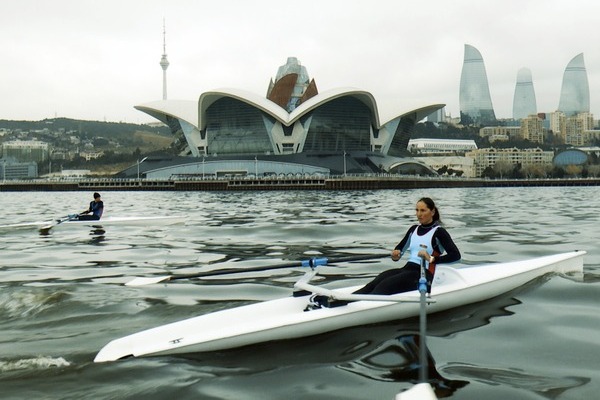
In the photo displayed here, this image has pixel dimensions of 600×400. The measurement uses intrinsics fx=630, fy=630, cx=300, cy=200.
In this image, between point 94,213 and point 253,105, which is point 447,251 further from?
point 253,105

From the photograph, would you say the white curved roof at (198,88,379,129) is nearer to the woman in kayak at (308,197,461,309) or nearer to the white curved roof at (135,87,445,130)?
the white curved roof at (135,87,445,130)

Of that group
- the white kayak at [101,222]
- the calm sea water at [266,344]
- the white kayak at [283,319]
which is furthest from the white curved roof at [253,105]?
the white kayak at [283,319]

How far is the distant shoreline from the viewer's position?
83.2 m

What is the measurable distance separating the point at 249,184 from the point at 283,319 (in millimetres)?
78011

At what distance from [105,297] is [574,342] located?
677cm

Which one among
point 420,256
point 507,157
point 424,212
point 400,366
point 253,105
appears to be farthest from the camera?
point 507,157

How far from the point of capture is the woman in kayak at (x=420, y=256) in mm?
7773

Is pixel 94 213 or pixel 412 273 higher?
pixel 412 273

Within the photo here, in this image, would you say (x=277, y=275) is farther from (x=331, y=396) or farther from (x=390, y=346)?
(x=331, y=396)

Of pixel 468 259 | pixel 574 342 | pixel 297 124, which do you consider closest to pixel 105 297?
pixel 574 342

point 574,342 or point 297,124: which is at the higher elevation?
point 297,124

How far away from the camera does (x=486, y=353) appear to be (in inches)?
271

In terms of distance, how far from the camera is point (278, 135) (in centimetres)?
10600

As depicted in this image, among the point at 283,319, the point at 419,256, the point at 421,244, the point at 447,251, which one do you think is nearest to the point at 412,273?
the point at 419,256
